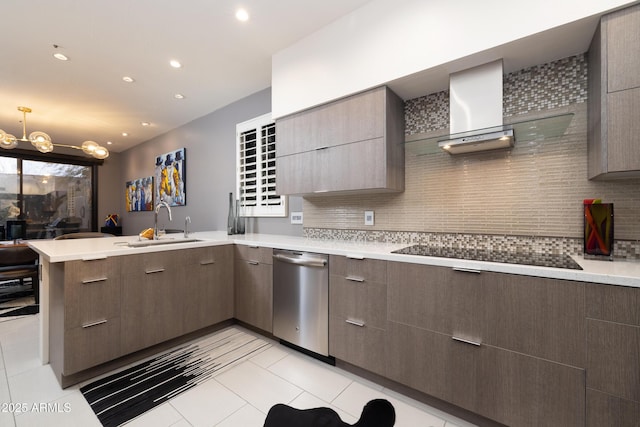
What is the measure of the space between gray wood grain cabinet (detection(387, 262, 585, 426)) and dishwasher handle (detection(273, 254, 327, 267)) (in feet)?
1.67

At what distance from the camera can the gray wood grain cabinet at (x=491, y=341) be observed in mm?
Answer: 1146

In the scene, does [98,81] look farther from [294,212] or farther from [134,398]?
[134,398]

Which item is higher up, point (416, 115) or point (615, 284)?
point (416, 115)

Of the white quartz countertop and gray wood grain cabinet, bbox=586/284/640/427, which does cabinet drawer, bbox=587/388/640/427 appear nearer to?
gray wood grain cabinet, bbox=586/284/640/427

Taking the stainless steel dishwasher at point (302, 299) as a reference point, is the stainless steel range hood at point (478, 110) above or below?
above

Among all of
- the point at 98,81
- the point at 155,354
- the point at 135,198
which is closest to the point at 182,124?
the point at 98,81

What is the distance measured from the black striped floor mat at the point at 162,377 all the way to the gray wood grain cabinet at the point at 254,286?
201mm

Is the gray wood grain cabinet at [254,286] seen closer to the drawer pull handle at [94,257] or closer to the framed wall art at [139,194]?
the drawer pull handle at [94,257]

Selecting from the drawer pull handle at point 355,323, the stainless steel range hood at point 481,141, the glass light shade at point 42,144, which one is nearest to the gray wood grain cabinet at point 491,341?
the drawer pull handle at point 355,323

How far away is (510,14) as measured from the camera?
1438mm

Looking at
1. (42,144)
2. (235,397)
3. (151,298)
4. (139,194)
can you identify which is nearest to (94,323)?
(151,298)

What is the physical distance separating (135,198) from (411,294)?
20.0ft

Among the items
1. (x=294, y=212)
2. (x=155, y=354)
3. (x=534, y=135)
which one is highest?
(x=534, y=135)

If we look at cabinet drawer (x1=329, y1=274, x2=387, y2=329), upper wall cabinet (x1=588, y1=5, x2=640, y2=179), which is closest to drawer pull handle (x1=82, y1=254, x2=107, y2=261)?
cabinet drawer (x1=329, y1=274, x2=387, y2=329)
